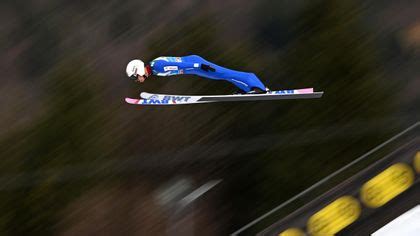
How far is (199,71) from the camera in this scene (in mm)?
10031

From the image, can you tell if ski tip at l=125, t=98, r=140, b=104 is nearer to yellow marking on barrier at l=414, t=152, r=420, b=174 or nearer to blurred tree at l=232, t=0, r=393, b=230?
blurred tree at l=232, t=0, r=393, b=230

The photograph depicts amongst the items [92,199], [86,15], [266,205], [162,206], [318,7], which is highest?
[86,15]

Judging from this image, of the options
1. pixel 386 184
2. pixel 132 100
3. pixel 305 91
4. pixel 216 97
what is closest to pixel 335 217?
pixel 386 184

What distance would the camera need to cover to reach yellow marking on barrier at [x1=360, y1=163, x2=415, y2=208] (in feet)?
30.1

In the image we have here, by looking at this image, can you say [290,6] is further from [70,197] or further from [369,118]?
[70,197]

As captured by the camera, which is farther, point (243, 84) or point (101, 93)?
point (101, 93)

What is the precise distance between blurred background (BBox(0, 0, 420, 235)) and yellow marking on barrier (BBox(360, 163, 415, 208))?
5.61 feet

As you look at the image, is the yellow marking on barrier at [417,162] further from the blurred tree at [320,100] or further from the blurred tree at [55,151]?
the blurred tree at [55,151]

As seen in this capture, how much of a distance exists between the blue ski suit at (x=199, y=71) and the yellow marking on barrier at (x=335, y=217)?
2.42m

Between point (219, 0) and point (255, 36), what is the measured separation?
38.8 inches

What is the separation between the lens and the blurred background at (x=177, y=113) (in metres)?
10.9

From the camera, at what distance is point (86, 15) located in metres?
11.3

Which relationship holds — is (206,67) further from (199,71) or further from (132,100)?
(132,100)

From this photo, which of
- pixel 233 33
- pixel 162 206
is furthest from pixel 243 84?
pixel 162 206
